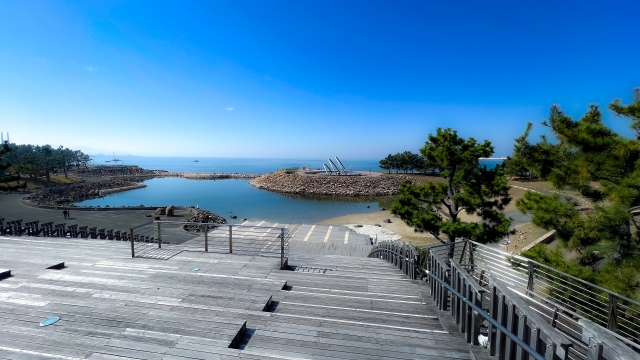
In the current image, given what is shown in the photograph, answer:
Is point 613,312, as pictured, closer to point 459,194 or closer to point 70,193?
point 459,194

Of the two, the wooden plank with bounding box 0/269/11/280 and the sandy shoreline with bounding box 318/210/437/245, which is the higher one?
the wooden plank with bounding box 0/269/11/280

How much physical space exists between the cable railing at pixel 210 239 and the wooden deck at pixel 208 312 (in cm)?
76

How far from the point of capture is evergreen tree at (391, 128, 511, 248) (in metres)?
12.6

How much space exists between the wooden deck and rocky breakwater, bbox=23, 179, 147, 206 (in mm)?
38650

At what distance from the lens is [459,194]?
1323 cm

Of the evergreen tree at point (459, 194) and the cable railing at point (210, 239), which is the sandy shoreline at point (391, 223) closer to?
the evergreen tree at point (459, 194)

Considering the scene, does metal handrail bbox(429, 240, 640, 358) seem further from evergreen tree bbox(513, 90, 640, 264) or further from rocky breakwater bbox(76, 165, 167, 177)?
rocky breakwater bbox(76, 165, 167, 177)

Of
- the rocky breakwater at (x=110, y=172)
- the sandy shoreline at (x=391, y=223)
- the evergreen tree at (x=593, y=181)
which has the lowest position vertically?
the sandy shoreline at (x=391, y=223)

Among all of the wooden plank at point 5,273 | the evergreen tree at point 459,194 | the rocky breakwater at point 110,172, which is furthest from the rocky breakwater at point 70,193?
the evergreen tree at point 459,194

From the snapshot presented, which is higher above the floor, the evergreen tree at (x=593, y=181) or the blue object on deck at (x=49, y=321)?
the evergreen tree at (x=593, y=181)

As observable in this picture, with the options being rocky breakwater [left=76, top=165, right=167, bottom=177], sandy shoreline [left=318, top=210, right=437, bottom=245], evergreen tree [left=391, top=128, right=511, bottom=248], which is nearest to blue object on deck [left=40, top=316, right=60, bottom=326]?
evergreen tree [left=391, top=128, right=511, bottom=248]

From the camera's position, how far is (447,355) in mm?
3385

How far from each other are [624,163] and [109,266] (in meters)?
13.0

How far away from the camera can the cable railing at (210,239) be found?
7790 mm
